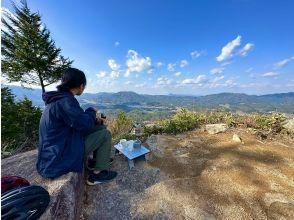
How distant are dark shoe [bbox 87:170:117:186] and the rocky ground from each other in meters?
0.10

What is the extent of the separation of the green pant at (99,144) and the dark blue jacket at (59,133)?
0.37 m

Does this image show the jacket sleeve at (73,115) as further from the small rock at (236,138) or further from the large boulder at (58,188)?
the small rock at (236,138)

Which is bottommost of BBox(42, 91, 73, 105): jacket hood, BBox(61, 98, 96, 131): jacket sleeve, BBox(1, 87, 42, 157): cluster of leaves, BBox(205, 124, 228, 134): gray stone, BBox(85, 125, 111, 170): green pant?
BBox(1, 87, 42, 157): cluster of leaves

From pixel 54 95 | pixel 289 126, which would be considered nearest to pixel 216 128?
pixel 289 126

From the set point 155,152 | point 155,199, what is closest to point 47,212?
point 155,199

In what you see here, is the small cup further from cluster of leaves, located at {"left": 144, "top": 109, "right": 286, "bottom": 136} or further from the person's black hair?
the person's black hair

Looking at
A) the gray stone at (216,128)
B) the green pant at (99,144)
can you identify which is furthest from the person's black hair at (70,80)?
the gray stone at (216,128)

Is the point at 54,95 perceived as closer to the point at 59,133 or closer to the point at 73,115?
the point at 73,115

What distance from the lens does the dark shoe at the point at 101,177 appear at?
4.00 meters

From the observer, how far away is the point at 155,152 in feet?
17.4

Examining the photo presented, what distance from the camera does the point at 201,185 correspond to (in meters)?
4.02

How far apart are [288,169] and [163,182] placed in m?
2.53

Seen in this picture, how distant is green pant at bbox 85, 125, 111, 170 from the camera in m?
3.75

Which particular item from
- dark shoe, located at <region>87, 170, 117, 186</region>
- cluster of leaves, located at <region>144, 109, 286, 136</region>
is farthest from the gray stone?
dark shoe, located at <region>87, 170, 117, 186</region>
